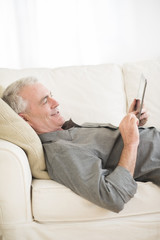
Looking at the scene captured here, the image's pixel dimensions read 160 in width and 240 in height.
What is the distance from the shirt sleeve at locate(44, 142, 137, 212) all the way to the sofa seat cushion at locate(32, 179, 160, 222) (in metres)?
0.04

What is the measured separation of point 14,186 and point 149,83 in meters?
1.20

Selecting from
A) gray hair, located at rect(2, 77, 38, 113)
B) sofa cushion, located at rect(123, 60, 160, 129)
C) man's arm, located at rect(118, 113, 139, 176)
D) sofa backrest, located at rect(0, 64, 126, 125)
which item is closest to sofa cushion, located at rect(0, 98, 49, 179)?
gray hair, located at rect(2, 77, 38, 113)

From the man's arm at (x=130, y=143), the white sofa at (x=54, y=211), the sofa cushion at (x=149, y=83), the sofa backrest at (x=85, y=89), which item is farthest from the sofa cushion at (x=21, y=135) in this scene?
the sofa cushion at (x=149, y=83)

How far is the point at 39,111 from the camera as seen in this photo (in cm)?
139

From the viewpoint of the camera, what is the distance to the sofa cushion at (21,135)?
1145mm

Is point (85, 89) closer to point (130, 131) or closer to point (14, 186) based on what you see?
point (130, 131)

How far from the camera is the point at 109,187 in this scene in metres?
1.03

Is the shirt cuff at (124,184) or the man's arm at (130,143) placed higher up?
the man's arm at (130,143)

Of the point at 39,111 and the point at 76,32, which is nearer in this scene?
the point at 39,111

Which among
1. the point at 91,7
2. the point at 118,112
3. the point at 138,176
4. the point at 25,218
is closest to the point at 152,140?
the point at 138,176

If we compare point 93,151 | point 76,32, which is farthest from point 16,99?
point 76,32

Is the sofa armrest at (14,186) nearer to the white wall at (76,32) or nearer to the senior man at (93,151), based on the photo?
the senior man at (93,151)

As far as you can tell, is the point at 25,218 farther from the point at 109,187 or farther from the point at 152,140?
the point at 152,140

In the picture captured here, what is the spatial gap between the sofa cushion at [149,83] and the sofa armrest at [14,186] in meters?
0.98
